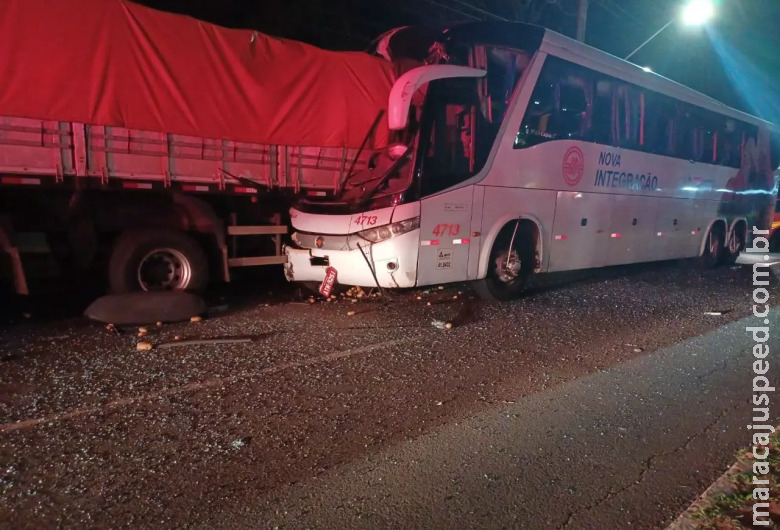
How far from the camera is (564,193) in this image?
8742 mm

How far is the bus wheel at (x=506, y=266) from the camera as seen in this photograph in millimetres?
8109

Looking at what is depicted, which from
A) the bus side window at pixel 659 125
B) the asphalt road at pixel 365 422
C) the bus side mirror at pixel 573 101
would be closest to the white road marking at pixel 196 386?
A: the asphalt road at pixel 365 422

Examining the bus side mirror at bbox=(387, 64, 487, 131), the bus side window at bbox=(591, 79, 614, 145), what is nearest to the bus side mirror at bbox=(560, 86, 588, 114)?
the bus side window at bbox=(591, 79, 614, 145)

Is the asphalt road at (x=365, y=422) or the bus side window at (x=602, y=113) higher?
the bus side window at (x=602, y=113)

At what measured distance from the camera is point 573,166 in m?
8.78

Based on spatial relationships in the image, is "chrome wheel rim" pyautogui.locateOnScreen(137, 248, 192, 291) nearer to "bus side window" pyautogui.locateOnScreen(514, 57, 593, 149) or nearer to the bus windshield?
the bus windshield

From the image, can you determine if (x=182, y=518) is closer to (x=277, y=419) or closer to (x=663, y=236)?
(x=277, y=419)

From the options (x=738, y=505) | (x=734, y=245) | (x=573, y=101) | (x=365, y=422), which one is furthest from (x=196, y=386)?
(x=734, y=245)

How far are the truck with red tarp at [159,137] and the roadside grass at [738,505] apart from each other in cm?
554

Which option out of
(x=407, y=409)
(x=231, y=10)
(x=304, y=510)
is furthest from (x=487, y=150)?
(x=231, y=10)

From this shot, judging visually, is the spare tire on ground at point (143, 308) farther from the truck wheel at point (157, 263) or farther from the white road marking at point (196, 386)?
the white road marking at point (196, 386)

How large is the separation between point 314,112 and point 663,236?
319 inches

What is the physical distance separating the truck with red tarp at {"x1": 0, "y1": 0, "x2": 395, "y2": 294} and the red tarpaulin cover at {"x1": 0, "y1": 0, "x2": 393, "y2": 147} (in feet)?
0.04

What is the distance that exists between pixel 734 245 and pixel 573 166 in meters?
8.27
